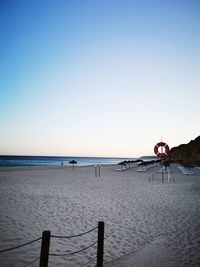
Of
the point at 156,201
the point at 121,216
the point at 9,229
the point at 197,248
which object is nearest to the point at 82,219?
the point at 121,216

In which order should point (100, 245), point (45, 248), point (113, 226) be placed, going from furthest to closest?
1. point (113, 226)
2. point (100, 245)
3. point (45, 248)

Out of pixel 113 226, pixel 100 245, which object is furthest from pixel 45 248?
pixel 113 226

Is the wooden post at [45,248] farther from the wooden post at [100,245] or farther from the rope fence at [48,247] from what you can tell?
the wooden post at [100,245]

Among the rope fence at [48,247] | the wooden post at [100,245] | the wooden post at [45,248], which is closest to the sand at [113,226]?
the rope fence at [48,247]

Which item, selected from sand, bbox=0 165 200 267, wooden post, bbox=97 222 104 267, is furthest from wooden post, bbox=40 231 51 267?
sand, bbox=0 165 200 267

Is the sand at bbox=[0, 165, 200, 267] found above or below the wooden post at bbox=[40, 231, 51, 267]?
below

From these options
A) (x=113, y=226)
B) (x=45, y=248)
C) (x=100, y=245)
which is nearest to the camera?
(x=45, y=248)

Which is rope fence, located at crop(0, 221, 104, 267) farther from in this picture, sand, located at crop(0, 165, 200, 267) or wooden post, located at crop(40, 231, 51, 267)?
sand, located at crop(0, 165, 200, 267)

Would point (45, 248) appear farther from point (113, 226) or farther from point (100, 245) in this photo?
point (113, 226)

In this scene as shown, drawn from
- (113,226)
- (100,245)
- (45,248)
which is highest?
(45,248)

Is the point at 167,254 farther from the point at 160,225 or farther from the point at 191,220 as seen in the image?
the point at 191,220

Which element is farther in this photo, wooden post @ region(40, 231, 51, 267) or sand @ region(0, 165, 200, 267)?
sand @ region(0, 165, 200, 267)

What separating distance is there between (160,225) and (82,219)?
248 cm

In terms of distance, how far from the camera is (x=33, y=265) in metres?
4.35
